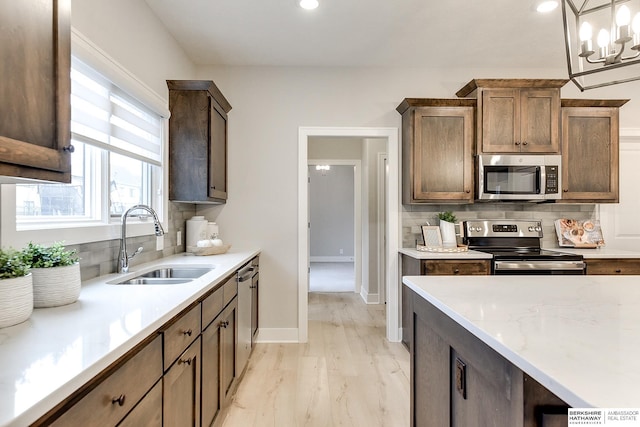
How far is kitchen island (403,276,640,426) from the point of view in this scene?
0.68m

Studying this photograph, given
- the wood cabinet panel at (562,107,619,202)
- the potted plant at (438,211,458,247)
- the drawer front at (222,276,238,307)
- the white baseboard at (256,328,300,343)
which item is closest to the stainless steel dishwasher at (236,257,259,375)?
the drawer front at (222,276,238,307)

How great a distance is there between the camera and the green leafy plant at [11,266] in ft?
3.46

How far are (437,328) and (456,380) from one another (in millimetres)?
200

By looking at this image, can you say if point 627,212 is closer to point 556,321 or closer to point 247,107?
point 556,321

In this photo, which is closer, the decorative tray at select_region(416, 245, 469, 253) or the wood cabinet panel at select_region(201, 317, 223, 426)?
the wood cabinet panel at select_region(201, 317, 223, 426)

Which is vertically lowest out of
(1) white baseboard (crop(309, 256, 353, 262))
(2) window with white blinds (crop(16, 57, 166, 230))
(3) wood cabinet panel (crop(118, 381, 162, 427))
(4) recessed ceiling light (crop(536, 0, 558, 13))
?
(1) white baseboard (crop(309, 256, 353, 262))

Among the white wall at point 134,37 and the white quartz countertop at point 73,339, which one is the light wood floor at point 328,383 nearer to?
the white quartz countertop at point 73,339

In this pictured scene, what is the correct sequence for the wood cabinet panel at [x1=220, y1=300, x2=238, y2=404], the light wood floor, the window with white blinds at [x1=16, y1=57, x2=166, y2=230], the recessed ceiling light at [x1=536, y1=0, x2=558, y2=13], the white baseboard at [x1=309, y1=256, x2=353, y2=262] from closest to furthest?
the window with white blinds at [x1=16, y1=57, x2=166, y2=230], the wood cabinet panel at [x1=220, y1=300, x2=238, y2=404], the light wood floor, the recessed ceiling light at [x1=536, y1=0, x2=558, y2=13], the white baseboard at [x1=309, y1=256, x2=353, y2=262]

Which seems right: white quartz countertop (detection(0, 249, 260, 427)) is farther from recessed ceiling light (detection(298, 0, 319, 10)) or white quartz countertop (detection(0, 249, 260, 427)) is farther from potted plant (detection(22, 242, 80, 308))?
recessed ceiling light (detection(298, 0, 319, 10))

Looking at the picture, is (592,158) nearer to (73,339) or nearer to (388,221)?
(388,221)

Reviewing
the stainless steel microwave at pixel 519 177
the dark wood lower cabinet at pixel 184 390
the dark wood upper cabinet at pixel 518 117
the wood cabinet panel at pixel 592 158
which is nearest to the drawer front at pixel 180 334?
the dark wood lower cabinet at pixel 184 390

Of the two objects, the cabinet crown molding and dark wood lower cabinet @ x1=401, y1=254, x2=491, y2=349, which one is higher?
the cabinet crown molding

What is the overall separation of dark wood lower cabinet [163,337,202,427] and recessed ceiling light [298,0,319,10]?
2223 millimetres

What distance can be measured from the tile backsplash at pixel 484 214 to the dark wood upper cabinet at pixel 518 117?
2.06 feet
